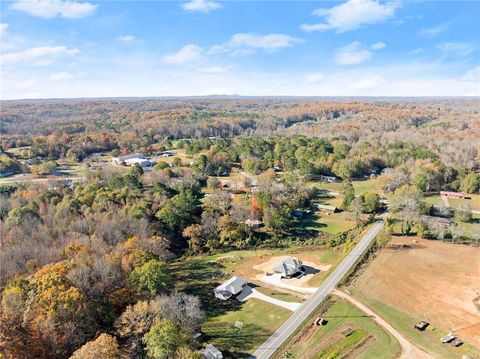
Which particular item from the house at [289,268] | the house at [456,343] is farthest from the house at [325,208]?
the house at [456,343]

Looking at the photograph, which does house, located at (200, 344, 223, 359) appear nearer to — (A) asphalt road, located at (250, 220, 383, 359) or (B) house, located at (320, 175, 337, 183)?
(A) asphalt road, located at (250, 220, 383, 359)

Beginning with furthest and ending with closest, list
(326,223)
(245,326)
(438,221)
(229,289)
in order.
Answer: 1. (326,223)
2. (438,221)
3. (229,289)
4. (245,326)

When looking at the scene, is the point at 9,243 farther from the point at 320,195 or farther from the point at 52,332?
the point at 320,195

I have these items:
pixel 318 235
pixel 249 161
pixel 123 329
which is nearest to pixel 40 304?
pixel 123 329

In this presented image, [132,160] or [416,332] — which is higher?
[132,160]

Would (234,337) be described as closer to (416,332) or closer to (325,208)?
(416,332)

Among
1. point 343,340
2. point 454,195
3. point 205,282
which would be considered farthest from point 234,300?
point 454,195

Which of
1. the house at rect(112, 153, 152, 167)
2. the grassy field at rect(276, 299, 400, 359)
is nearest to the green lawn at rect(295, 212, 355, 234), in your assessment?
the grassy field at rect(276, 299, 400, 359)
